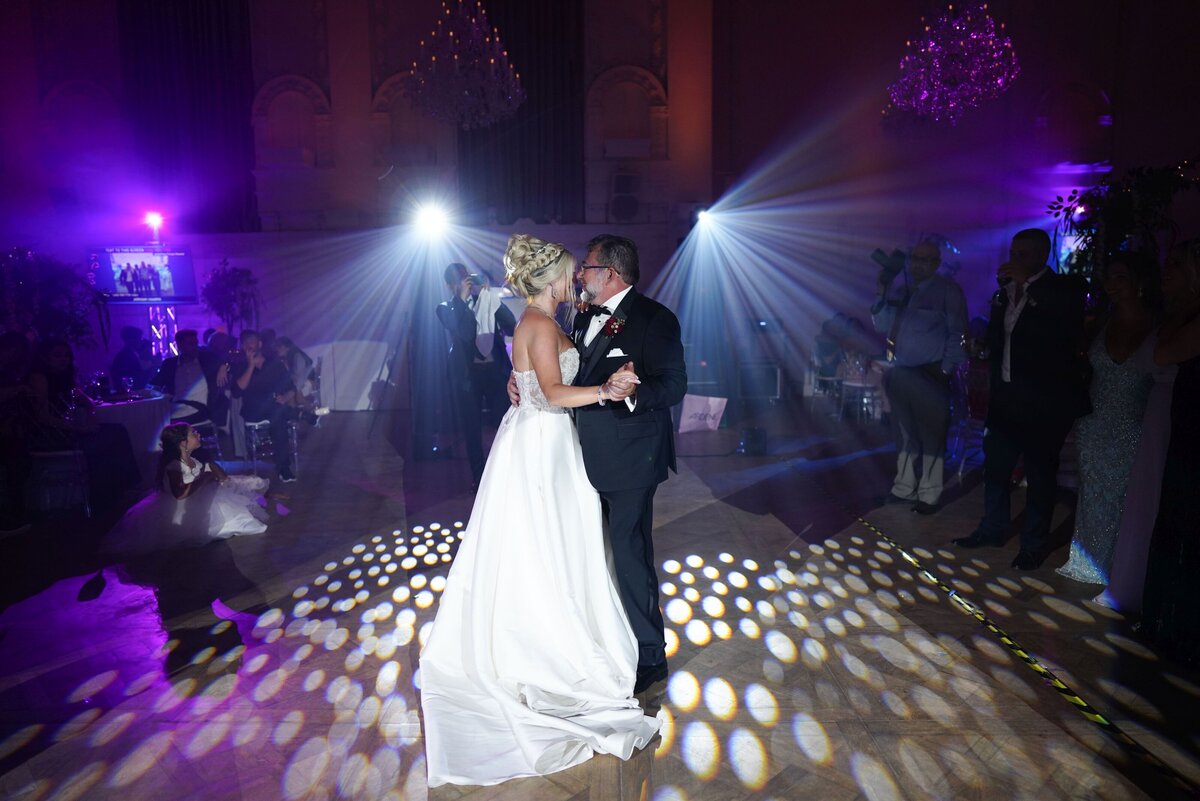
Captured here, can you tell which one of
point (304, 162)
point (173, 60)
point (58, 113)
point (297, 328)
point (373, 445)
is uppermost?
point (173, 60)

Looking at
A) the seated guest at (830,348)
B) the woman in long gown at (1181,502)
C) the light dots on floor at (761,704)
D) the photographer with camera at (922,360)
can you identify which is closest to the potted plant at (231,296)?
the seated guest at (830,348)

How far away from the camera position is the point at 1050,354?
3.99 metres

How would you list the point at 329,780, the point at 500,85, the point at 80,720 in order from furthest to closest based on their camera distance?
the point at 500,85, the point at 80,720, the point at 329,780

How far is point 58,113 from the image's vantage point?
1090 centimetres

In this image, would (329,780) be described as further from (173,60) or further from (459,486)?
(173,60)

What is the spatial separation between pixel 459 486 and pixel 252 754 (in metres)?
3.65

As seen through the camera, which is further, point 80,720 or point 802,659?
point 802,659

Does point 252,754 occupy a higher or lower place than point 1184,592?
lower

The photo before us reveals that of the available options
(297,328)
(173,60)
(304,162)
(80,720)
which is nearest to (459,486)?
(80,720)

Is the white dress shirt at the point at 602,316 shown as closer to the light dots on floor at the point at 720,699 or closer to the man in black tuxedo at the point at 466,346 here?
the light dots on floor at the point at 720,699

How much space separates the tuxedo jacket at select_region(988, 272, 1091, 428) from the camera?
155 inches

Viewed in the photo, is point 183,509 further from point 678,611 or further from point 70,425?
point 678,611

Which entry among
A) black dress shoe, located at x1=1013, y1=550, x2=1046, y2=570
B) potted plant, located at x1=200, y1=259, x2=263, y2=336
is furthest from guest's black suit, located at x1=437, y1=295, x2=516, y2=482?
potted plant, located at x1=200, y1=259, x2=263, y2=336

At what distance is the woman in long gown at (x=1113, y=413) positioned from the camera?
3682mm
